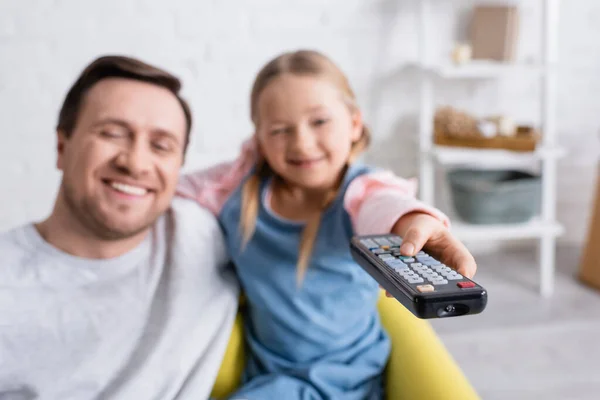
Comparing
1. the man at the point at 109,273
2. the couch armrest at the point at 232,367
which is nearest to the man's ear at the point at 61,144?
the man at the point at 109,273

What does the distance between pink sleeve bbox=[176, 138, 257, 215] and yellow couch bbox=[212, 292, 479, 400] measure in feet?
0.57

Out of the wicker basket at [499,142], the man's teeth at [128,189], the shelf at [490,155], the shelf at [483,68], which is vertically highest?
the shelf at [483,68]

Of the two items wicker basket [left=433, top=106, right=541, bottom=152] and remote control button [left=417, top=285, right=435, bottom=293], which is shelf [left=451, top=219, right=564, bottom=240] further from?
remote control button [left=417, top=285, right=435, bottom=293]

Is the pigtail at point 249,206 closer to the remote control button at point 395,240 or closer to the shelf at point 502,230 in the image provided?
the remote control button at point 395,240

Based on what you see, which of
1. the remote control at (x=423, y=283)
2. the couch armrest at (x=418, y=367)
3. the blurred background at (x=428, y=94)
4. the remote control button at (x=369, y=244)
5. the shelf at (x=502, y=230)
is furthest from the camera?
the shelf at (x=502, y=230)

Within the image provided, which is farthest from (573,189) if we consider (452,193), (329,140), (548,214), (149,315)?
(149,315)

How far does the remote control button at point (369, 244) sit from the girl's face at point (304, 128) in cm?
19

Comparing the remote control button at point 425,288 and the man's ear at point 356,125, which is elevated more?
the man's ear at point 356,125

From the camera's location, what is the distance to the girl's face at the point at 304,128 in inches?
28.2

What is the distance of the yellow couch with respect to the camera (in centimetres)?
67

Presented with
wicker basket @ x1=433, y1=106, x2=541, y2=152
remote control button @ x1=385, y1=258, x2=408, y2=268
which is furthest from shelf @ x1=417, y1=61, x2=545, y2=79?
remote control button @ x1=385, y1=258, x2=408, y2=268

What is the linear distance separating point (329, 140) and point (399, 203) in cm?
17

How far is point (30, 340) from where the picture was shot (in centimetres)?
68

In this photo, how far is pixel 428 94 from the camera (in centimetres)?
175
